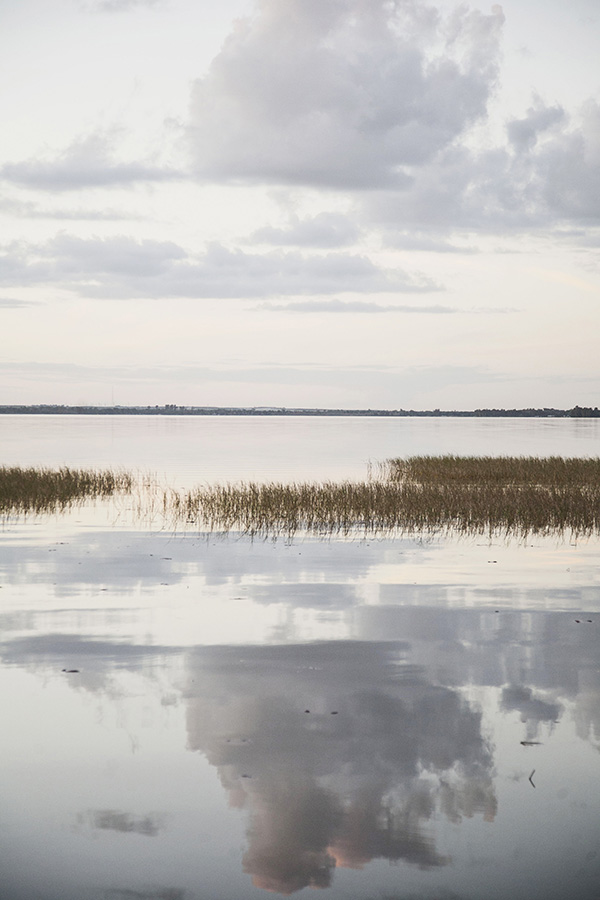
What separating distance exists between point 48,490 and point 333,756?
2169 cm

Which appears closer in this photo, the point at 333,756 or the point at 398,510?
the point at 333,756

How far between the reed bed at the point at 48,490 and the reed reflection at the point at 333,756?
651 inches

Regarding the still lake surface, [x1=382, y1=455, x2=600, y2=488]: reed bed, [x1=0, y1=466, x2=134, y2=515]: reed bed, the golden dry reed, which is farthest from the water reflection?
[x1=382, y1=455, x2=600, y2=488]: reed bed

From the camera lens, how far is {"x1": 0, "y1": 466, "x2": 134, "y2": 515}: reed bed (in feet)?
79.3

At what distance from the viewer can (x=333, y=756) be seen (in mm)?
6383

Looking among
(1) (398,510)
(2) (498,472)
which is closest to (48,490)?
(1) (398,510)

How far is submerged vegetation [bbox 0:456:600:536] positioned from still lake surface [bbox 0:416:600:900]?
6.79m

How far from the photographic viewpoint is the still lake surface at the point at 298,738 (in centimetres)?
494

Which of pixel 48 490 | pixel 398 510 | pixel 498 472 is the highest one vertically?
pixel 498 472

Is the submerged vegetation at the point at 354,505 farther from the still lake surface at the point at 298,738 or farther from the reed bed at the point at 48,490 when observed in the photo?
the still lake surface at the point at 298,738

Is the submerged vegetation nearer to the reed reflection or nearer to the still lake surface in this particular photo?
the still lake surface

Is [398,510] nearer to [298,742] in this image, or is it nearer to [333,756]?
[298,742]

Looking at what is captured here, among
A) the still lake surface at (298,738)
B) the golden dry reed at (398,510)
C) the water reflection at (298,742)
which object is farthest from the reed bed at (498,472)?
the water reflection at (298,742)

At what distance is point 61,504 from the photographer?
2498 centimetres
